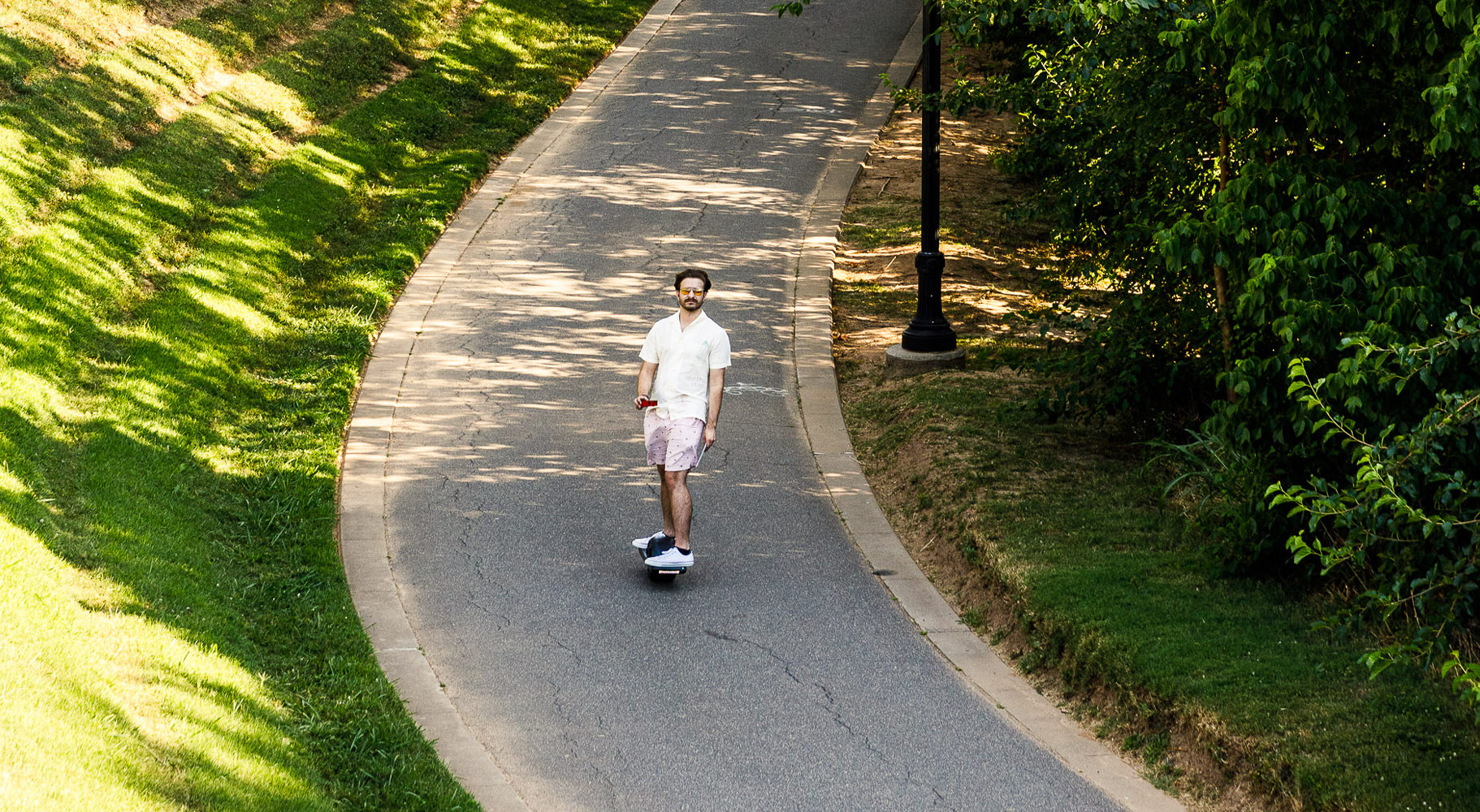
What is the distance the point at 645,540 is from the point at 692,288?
168 centimetres

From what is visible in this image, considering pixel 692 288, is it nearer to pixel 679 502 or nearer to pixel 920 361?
pixel 679 502

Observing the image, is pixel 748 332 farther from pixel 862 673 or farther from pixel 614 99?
pixel 614 99

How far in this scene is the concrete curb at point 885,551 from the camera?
22.5 ft

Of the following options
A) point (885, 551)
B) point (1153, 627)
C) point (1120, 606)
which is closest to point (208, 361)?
point (885, 551)

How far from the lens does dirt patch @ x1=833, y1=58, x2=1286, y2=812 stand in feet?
22.1

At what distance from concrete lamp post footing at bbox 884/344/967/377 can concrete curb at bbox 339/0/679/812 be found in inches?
168

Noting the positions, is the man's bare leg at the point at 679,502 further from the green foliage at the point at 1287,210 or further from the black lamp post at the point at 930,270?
the black lamp post at the point at 930,270

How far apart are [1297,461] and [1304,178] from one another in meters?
1.67

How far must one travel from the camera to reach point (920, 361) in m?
11.7

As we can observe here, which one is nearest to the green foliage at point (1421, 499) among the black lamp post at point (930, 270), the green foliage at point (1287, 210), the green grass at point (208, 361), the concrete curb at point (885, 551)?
the green foliage at point (1287, 210)

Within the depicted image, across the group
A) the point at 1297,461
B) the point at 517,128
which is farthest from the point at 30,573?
the point at 517,128

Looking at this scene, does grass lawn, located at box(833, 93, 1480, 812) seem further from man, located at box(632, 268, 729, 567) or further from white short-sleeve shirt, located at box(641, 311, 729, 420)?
white short-sleeve shirt, located at box(641, 311, 729, 420)

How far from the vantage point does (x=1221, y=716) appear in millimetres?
6574

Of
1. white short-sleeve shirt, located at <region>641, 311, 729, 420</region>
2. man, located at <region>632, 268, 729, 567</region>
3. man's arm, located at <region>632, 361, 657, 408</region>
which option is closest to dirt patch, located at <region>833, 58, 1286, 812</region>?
man, located at <region>632, 268, 729, 567</region>
